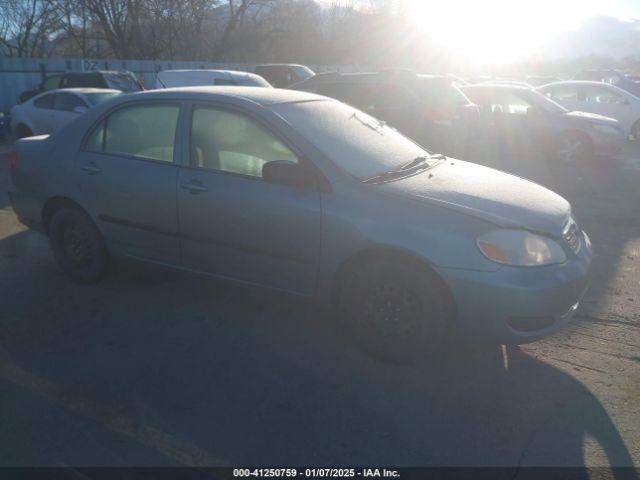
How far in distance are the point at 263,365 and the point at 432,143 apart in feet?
24.9

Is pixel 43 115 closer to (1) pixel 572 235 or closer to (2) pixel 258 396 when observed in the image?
(2) pixel 258 396

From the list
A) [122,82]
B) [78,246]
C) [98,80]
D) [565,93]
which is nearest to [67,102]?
[98,80]

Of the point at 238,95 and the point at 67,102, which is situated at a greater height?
the point at 238,95

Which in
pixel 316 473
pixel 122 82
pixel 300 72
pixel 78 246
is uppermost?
pixel 300 72

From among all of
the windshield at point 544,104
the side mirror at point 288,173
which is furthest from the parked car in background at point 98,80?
the side mirror at point 288,173

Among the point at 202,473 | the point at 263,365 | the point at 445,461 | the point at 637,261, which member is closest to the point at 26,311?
the point at 263,365

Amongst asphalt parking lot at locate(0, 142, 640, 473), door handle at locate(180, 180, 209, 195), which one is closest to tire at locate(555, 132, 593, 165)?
asphalt parking lot at locate(0, 142, 640, 473)

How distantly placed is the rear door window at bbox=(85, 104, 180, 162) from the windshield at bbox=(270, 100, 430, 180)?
0.88 metres

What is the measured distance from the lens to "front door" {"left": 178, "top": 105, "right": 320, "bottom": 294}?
3936mm

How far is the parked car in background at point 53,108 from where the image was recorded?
1216 centimetres

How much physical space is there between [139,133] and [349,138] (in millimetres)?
1696

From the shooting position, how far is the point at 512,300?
343 centimetres

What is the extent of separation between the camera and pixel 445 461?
2.89m

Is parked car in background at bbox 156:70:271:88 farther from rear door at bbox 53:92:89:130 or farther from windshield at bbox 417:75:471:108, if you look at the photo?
windshield at bbox 417:75:471:108
